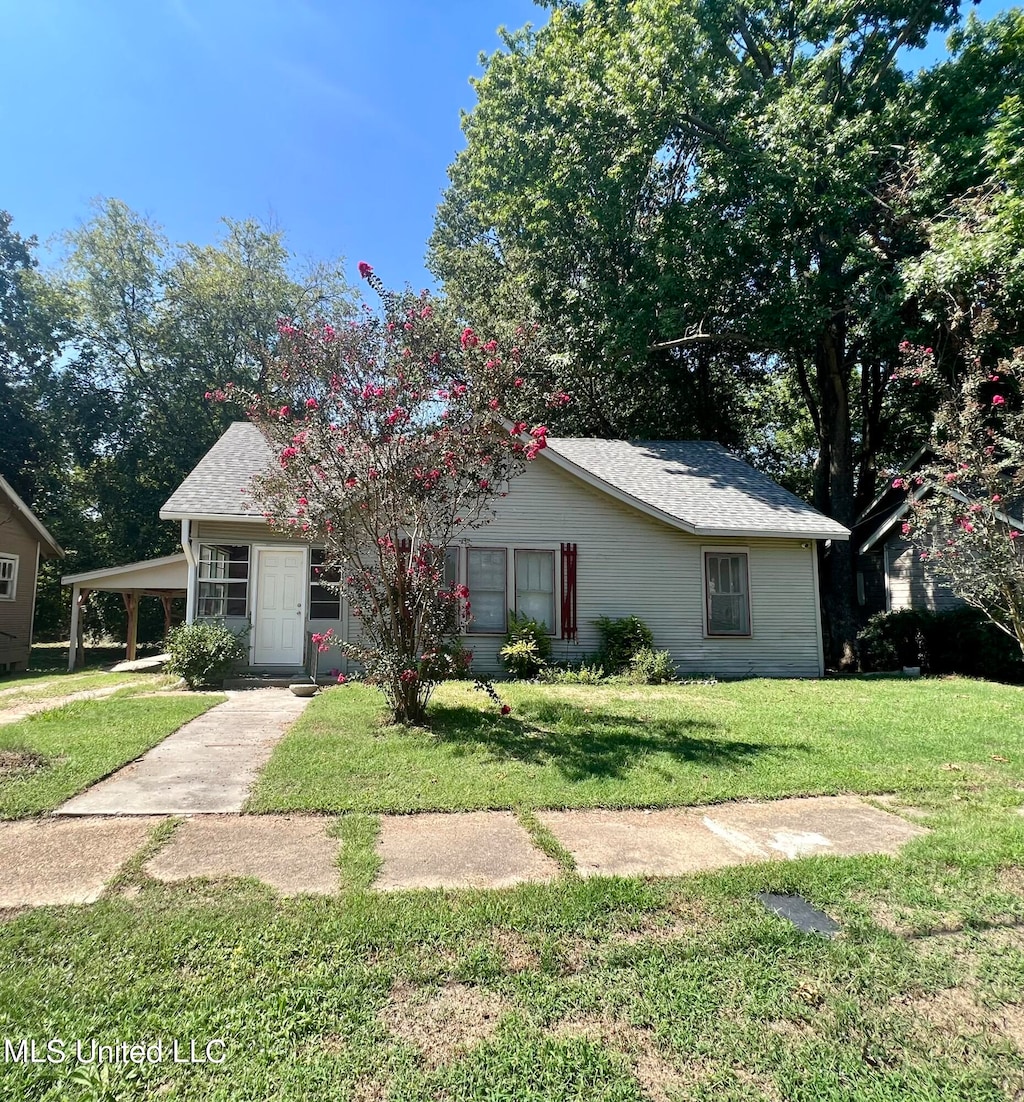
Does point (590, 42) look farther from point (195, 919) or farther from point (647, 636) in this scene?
point (195, 919)

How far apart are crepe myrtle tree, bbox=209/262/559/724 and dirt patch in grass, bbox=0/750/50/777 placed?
104 inches

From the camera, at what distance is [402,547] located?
707 cm

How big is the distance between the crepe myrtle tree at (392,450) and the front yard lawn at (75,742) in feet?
7.03

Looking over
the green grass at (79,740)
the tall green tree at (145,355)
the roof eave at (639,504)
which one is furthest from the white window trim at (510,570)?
the tall green tree at (145,355)

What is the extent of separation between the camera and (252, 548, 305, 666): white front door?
11359 mm

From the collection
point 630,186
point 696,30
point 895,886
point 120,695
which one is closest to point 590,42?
point 696,30

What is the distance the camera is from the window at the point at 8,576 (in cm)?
1611

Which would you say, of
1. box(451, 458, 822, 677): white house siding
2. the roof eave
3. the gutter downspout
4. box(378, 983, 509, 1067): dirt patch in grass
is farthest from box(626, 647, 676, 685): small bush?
box(378, 983, 509, 1067): dirt patch in grass

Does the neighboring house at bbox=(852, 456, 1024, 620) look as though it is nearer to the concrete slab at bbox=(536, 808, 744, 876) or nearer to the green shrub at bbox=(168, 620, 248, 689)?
the concrete slab at bbox=(536, 808, 744, 876)

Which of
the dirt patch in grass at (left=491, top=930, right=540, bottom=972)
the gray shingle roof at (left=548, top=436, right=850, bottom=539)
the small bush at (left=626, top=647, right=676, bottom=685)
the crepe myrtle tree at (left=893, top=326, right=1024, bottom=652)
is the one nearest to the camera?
the dirt patch in grass at (left=491, top=930, right=540, bottom=972)

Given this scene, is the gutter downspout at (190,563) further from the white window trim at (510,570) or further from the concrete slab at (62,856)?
the concrete slab at (62,856)

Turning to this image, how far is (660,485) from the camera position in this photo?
46.0 feet

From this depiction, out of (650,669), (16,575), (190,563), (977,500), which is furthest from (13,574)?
(977,500)

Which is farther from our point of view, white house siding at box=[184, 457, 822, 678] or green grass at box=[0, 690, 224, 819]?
white house siding at box=[184, 457, 822, 678]
